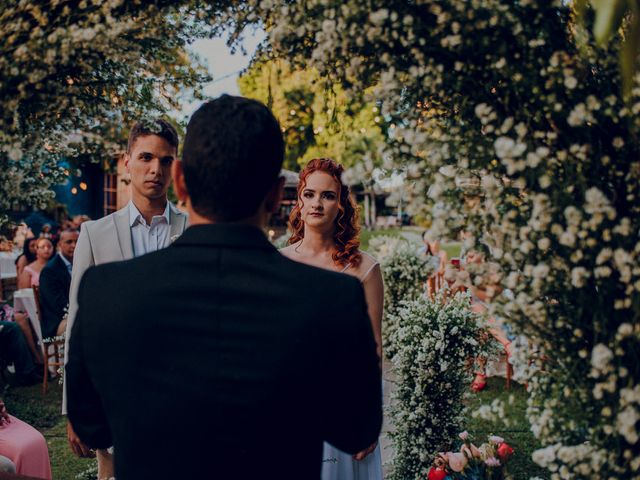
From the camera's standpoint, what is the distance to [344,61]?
2.07 m

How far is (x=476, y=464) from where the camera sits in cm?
379

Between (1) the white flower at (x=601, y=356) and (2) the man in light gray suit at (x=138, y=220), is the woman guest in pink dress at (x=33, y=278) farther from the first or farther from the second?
(1) the white flower at (x=601, y=356)

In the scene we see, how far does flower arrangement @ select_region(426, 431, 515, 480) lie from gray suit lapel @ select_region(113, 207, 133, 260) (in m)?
2.31

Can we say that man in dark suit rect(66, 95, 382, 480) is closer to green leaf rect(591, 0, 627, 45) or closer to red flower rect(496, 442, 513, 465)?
green leaf rect(591, 0, 627, 45)

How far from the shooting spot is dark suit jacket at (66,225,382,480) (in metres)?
1.42

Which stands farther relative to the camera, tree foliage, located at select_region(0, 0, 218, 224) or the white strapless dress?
the white strapless dress

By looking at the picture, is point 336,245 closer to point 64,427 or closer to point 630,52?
point 630,52

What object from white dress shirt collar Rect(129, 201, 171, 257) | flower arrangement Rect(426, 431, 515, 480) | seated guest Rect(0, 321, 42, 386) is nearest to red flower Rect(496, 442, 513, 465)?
flower arrangement Rect(426, 431, 515, 480)

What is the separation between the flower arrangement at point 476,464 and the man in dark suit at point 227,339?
2504 millimetres

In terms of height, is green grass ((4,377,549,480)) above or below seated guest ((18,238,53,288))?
below

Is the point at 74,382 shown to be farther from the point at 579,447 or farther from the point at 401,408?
the point at 401,408

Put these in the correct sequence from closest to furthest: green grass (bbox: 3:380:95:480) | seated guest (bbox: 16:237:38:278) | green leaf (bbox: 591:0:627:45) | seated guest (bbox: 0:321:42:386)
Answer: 1. green leaf (bbox: 591:0:627:45)
2. green grass (bbox: 3:380:95:480)
3. seated guest (bbox: 0:321:42:386)
4. seated guest (bbox: 16:237:38:278)

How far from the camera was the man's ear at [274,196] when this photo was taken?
5.20 ft

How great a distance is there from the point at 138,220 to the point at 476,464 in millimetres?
2510
